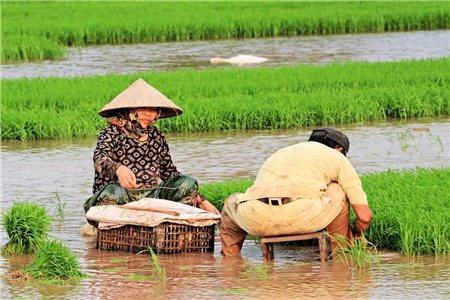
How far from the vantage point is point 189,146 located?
921 cm

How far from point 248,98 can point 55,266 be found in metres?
6.82

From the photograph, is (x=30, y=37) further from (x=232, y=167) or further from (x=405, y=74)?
(x=232, y=167)

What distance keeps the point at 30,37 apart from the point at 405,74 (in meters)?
10.7

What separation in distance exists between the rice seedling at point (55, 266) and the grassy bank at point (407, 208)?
1.78 metres

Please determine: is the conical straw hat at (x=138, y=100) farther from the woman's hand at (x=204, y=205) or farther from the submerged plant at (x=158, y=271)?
the submerged plant at (x=158, y=271)

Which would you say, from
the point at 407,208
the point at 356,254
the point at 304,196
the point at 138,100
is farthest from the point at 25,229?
the point at 407,208

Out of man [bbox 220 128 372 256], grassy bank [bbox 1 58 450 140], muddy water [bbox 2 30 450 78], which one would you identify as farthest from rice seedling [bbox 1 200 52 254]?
muddy water [bbox 2 30 450 78]

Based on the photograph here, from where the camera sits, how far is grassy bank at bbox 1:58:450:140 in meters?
10.2

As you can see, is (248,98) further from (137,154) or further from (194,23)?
(194,23)

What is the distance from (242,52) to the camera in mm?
20438

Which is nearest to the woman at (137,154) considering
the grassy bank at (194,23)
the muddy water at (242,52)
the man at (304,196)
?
the man at (304,196)

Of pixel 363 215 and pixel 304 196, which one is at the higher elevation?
pixel 304 196

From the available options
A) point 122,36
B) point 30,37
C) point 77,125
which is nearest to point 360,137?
point 77,125

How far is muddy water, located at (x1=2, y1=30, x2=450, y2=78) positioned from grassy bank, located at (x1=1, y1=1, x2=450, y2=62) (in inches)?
36.3
